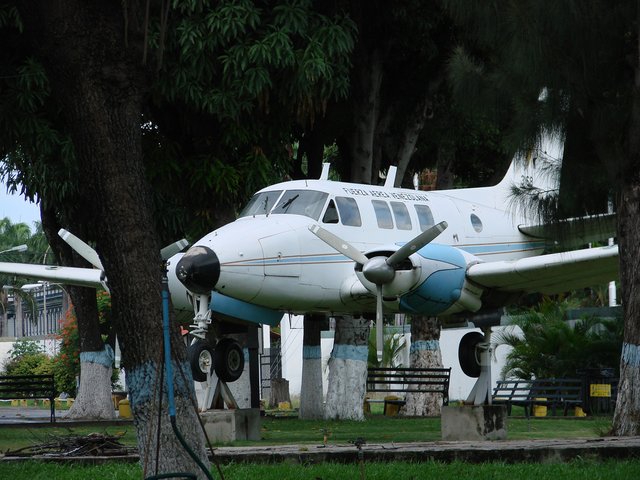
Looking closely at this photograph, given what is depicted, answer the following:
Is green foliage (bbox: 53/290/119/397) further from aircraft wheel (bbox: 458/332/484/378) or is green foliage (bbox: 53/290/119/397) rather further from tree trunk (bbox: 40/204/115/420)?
aircraft wheel (bbox: 458/332/484/378)

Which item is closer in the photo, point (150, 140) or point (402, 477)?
point (402, 477)

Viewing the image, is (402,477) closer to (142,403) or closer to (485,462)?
(485,462)

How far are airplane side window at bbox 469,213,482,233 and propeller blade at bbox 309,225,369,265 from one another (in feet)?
13.0

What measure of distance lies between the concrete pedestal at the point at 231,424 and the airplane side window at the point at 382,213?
13.2 ft

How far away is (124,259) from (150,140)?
39.2ft

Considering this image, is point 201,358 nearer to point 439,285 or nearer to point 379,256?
point 379,256

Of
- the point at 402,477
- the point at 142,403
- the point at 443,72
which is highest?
the point at 443,72

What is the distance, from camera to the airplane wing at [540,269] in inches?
607

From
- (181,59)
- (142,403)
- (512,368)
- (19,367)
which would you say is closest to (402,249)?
(181,59)

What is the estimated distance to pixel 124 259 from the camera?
8133mm

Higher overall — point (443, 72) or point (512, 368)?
point (443, 72)

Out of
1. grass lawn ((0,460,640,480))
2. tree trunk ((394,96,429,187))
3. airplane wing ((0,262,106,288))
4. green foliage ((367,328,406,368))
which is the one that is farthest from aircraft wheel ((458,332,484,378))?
green foliage ((367,328,406,368))

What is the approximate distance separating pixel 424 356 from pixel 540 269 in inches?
350

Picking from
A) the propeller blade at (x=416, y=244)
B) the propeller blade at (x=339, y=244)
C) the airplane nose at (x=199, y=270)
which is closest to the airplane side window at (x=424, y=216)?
the propeller blade at (x=339, y=244)
